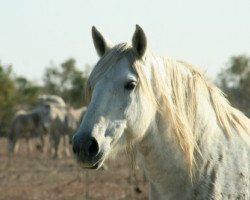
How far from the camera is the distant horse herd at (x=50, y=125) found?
2662cm

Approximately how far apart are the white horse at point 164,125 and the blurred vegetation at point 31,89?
2477 cm

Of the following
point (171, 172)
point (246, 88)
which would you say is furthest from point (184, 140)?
point (246, 88)

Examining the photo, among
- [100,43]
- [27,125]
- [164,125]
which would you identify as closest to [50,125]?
[27,125]

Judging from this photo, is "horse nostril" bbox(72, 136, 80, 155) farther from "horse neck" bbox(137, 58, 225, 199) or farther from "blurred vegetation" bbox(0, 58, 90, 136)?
"blurred vegetation" bbox(0, 58, 90, 136)

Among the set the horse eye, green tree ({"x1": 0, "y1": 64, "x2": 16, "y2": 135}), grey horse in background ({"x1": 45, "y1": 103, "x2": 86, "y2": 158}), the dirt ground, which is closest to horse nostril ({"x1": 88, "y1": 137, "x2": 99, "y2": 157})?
the horse eye

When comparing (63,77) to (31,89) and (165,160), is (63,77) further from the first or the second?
(165,160)

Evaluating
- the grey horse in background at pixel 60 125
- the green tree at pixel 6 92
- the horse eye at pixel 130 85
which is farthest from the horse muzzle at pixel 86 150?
the green tree at pixel 6 92

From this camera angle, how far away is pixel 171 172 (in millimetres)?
4484

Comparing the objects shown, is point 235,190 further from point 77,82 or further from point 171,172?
point 77,82

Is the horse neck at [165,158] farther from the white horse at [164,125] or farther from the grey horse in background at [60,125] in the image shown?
the grey horse in background at [60,125]

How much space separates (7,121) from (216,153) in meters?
37.2

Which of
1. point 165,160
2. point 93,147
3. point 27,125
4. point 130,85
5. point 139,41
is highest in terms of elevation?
point 27,125

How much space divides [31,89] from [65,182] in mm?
28393

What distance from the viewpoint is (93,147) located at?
13.5 feet
